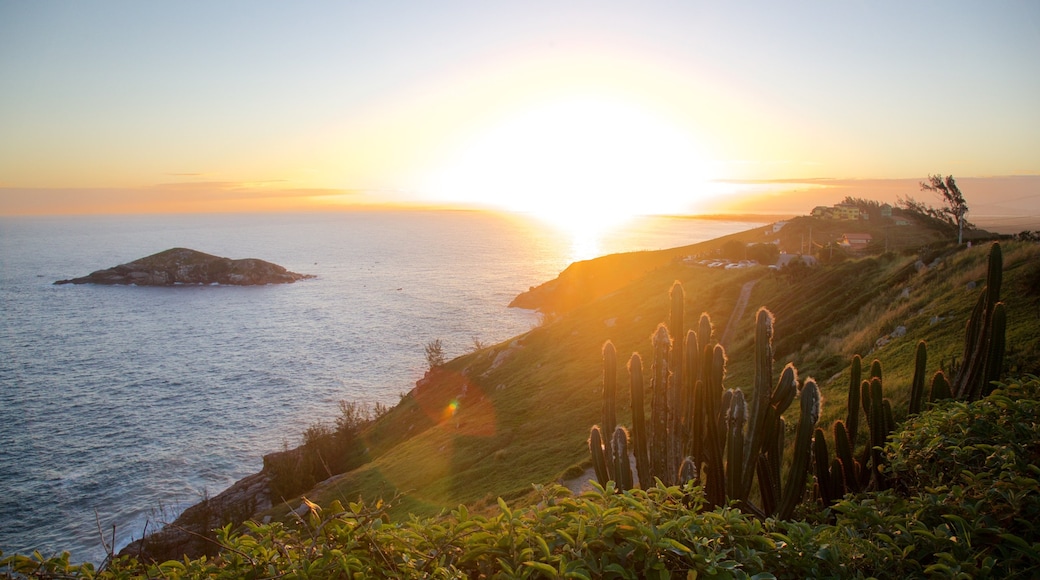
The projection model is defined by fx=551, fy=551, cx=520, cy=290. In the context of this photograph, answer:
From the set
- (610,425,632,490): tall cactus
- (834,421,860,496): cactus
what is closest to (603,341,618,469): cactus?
(610,425,632,490): tall cactus

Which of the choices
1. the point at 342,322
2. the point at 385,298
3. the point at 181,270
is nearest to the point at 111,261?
the point at 181,270

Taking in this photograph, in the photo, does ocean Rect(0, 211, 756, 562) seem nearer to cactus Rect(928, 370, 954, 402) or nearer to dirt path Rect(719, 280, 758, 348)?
cactus Rect(928, 370, 954, 402)

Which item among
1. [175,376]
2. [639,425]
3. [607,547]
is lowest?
[175,376]

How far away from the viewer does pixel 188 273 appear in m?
125

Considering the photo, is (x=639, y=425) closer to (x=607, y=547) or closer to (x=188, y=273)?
(x=607, y=547)

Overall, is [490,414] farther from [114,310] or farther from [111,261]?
[111,261]

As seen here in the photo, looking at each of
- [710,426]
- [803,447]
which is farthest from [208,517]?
[803,447]

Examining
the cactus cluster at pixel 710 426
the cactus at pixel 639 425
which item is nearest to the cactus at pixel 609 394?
the cactus cluster at pixel 710 426

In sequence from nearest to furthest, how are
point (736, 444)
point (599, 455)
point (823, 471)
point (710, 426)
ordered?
point (736, 444) → point (823, 471) → point (710, 426) → point (599, 455)

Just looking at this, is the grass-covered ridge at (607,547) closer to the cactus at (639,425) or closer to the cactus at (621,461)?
the cactus at (621,461)

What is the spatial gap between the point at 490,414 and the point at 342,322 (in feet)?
185

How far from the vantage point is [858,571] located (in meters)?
4.09

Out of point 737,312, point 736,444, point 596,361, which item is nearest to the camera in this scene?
point 736,444

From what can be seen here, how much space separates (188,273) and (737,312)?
123696 millimetres
